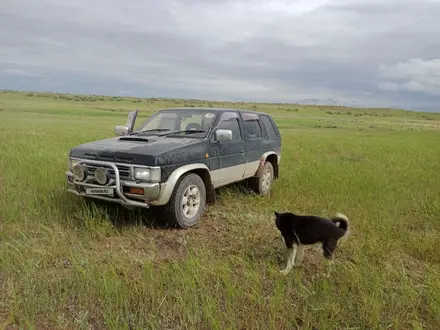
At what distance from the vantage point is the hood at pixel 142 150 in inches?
197

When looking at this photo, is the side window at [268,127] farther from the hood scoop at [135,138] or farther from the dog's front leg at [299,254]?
the dog's front leg at [299,254]

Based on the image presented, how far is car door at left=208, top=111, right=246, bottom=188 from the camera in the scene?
20.0 feet

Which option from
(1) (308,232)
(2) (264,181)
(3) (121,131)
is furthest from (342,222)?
(3) (121,131)

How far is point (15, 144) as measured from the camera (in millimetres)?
12945

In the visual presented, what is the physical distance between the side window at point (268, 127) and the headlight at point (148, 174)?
12.4 ft

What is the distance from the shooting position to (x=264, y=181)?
7844mm

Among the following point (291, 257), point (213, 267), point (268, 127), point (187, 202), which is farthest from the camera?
point (268, 127)

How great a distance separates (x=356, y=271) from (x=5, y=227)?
4570 mm

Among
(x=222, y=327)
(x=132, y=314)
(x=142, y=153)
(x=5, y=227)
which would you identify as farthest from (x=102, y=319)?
(x=5, y=227)

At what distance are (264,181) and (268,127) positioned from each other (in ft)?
4.12

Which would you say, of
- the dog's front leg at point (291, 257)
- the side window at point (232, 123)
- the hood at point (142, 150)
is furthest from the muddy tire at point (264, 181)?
the dog's front leg at point (291, 257)

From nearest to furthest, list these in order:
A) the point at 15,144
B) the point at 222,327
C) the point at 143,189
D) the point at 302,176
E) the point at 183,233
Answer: the point at 222,327 → the point at 143,189 → the point at 183,233 → the point at 302,176 → the point at 15,144

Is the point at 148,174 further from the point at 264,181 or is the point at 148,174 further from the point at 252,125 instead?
the point at 264,181

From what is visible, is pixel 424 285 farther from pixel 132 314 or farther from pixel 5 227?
pixel 5 227
